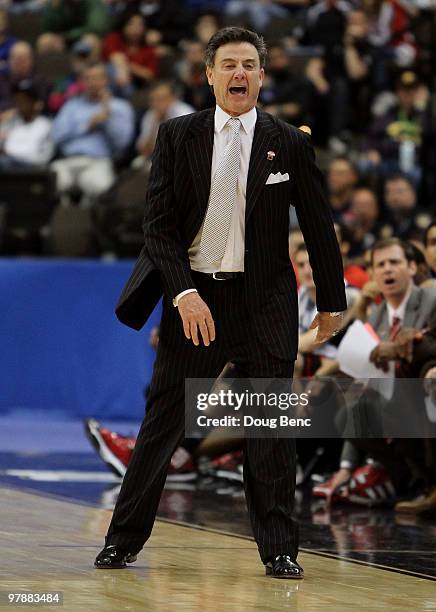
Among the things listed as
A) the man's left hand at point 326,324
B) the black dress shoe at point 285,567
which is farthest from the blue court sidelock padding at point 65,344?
the black dress shoe at point 285,567

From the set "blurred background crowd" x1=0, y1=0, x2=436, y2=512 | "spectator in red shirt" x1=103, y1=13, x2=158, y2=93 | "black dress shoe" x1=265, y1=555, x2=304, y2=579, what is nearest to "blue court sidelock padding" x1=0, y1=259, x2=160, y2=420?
"blurred background crowd" x1=0, y1=0, x2=436, y2=512

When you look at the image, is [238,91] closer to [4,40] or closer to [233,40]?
[233,40]

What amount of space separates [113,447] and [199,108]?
6.10 meters

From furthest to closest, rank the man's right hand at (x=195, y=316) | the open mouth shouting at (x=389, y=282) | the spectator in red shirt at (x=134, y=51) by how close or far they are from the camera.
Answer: the spectator in red shirt at (x=134, y=51)
the open mouth shouting at (x=389, y=282)
the man's right hand at (x=195, y=316)

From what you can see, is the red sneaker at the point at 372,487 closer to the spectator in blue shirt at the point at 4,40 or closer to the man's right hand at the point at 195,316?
the man's right hand at the point at 195,316

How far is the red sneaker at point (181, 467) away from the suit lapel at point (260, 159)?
3.63 metres

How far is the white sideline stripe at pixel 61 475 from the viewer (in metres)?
8.16

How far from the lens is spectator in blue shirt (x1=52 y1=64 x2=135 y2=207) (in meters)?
13.2

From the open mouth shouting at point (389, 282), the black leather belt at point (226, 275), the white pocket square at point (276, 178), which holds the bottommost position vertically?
the black leather belt at point (226, 275)

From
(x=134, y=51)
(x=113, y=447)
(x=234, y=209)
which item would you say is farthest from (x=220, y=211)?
(x=134, y=51)

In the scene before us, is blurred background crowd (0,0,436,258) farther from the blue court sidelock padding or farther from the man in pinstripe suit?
the man in pinstripe suit

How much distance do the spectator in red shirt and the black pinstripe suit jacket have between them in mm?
9830

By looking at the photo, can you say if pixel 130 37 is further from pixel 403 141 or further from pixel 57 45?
pixel 403 141

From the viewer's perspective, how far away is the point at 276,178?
5.09m
